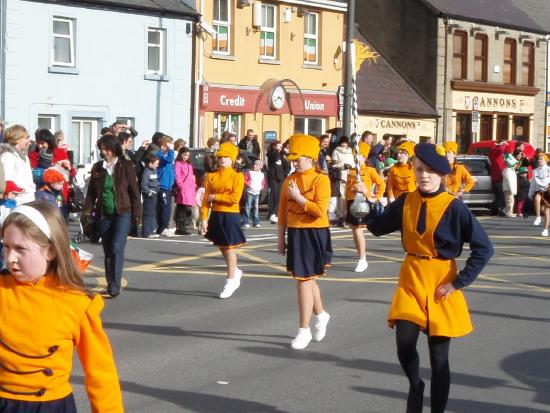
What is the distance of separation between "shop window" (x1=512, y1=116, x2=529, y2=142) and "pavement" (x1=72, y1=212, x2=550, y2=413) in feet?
120

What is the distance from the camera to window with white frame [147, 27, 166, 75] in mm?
33906

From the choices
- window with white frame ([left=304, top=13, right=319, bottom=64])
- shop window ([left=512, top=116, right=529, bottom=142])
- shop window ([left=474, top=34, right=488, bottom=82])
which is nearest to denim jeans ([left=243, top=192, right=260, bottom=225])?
window with white frame ([left=304, top=13, right=319, bottom=64])

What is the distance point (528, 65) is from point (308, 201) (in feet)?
145

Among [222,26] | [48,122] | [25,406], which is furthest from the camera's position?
[222,26]

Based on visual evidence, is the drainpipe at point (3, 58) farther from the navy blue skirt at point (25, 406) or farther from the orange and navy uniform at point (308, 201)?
the navy blue skirt at point (25, 406)

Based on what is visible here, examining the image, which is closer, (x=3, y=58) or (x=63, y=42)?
(x=3, y=58)

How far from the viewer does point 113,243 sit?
41.8ft

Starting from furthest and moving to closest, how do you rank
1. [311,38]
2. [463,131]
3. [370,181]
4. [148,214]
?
[463,131]
[311,38]
[148,214]
[370,181]

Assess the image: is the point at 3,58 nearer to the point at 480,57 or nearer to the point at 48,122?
the point at 48,122

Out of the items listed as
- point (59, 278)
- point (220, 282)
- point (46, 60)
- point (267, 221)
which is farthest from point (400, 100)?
point (59, 278)

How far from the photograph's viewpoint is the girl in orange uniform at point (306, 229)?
995cm

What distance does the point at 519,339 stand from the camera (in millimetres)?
10523

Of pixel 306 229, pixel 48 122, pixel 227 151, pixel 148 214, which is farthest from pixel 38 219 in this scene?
pixel 48 122

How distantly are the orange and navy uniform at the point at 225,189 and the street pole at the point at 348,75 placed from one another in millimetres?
14950
